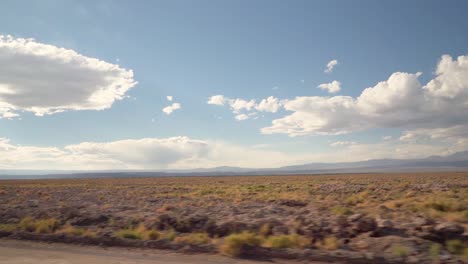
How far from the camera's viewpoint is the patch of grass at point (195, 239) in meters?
12.5

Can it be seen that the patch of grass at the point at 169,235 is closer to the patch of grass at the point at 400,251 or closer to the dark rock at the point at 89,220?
the dark rock at the point at 89,220

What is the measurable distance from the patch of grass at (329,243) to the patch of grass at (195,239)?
12.8ft

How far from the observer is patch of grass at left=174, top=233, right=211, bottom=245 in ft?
41.2

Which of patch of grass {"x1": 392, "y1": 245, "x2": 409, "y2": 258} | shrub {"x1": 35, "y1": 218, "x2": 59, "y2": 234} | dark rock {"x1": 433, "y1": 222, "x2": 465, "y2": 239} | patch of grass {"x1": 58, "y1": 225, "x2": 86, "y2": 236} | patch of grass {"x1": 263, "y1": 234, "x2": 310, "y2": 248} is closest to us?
patch of grass {"x1": 392, "y1": 245, "x2": 409, "y2": 258}

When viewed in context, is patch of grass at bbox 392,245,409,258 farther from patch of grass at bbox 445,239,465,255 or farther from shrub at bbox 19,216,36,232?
shrub at bbox 19,216,36,232

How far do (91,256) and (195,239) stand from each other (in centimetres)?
351

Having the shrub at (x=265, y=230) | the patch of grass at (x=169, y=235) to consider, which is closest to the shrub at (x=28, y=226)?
the patch of grass at (x=169, y=235)

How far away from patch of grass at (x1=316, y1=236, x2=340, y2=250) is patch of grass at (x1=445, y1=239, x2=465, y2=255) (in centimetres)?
316

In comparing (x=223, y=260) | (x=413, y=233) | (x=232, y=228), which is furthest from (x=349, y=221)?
(x=223, y=260)

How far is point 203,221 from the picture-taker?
15922mm

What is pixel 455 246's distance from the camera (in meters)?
10.7

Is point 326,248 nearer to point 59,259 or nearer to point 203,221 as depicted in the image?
point 203,221

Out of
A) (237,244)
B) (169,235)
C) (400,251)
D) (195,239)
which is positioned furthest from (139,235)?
(400,251)

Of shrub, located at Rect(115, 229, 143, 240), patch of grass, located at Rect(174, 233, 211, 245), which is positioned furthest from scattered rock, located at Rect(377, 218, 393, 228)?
shrub, located at Rect(115, 229, 143, 240)
